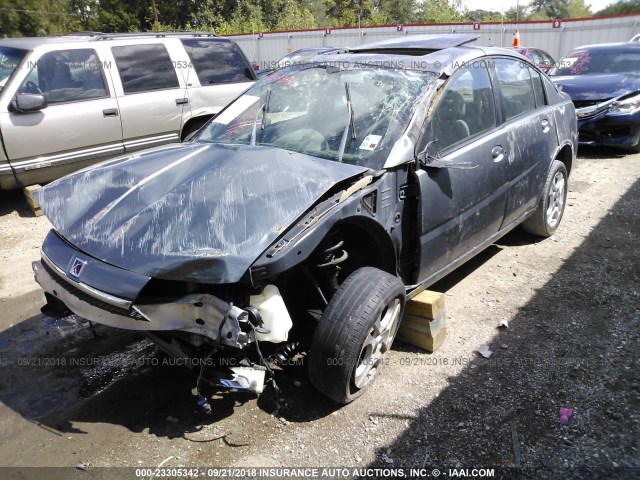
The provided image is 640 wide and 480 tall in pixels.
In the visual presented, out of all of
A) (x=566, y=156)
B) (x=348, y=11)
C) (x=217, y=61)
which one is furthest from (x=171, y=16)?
(x=566, y=156)

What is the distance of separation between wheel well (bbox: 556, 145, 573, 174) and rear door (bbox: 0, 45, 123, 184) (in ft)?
17.0

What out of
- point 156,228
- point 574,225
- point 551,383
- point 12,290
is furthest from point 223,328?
point 574,225

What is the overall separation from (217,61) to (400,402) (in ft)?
20.1

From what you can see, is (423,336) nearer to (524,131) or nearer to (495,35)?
(524,131)

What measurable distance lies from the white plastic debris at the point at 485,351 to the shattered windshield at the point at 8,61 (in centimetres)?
586

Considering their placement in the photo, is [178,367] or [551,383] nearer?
[551,383]

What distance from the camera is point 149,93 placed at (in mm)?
6738

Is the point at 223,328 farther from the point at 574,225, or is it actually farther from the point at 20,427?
the point at 574,225

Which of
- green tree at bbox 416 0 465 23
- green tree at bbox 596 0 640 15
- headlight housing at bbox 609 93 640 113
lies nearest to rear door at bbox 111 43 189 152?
headlight housing at bbox 609 93 640 113

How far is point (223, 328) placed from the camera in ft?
7.71

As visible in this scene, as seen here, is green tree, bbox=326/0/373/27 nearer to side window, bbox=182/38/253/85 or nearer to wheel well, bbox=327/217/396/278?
side window, bbox=182/38/253/85

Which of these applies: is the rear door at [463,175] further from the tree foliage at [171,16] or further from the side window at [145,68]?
the tree foliage at [171,16]

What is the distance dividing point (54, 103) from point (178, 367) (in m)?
4.26

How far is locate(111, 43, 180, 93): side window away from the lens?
259 inches
